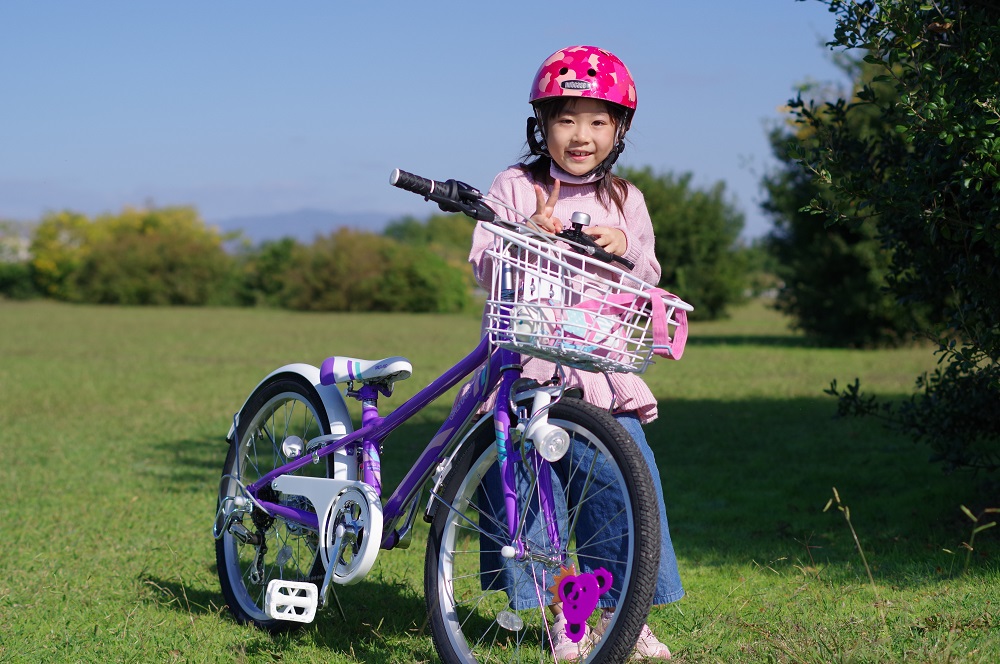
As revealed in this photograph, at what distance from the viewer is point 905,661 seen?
3191mm

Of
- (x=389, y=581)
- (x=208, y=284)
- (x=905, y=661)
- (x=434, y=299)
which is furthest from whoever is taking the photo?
(x=208, y=284)

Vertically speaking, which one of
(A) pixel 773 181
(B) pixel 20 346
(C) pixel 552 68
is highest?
(A) pixel 773 181

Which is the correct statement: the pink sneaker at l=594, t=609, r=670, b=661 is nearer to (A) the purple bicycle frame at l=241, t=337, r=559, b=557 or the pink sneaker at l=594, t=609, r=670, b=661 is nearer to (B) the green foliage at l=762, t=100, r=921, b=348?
(A) the purple bicycle frame at l=241, t=337, r=559, b=557

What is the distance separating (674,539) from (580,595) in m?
2.89

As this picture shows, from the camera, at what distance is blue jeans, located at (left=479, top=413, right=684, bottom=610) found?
3.34 m

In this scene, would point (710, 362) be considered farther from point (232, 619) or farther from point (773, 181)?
point (232, 619)

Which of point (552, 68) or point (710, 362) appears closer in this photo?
point (552, 68)

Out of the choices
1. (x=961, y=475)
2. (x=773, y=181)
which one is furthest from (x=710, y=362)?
(x=961, y=475)

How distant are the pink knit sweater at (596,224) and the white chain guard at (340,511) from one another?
2.22 ft

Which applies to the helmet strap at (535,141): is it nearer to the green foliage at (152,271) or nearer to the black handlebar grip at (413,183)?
the black handlebar grip at (413,183)

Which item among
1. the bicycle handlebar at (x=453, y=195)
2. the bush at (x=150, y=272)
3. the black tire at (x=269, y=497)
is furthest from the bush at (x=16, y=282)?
the bicycle handlebar at (x=453, y=195)

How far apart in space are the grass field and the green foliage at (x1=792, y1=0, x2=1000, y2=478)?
3.10 ft

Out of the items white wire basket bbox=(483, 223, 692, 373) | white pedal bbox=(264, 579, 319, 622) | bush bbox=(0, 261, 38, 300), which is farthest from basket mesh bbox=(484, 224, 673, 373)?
bush bbox=(0, 261, 38, 300)

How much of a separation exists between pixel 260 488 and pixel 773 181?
19670 mm
